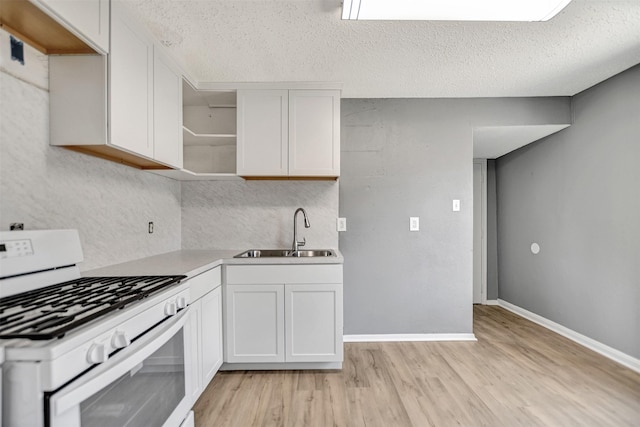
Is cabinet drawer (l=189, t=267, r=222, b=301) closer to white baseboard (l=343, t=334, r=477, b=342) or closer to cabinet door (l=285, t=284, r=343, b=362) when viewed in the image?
cabinet door (l=285, t=284, r=343, b=362)

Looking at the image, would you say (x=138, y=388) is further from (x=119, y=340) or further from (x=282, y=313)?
(x=282, y=313)

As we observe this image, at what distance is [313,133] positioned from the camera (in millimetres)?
2486

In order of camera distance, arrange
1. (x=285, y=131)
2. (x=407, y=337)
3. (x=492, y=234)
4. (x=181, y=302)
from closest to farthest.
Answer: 1. (x=181, y=302)
2. (x=285, y=131)
3. (x=407, y=337)
4. (x=492, y=234)

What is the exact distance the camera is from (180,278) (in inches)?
58.7

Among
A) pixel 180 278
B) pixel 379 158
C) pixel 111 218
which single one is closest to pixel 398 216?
pixel 379 158

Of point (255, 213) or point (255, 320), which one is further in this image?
point (255, 213)

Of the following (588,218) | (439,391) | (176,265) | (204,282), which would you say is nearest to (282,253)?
(204,282)

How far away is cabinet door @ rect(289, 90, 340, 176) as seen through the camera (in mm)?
2480

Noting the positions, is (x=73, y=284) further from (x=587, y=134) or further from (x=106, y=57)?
(x=587, y=134)

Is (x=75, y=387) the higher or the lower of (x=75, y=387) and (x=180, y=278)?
the lower

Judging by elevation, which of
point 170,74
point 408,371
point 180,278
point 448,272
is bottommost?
point 408,371

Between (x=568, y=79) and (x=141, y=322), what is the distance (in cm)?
341

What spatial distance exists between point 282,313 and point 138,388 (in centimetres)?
123

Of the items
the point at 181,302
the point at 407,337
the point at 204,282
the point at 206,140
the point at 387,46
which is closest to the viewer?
the point at 181,302
